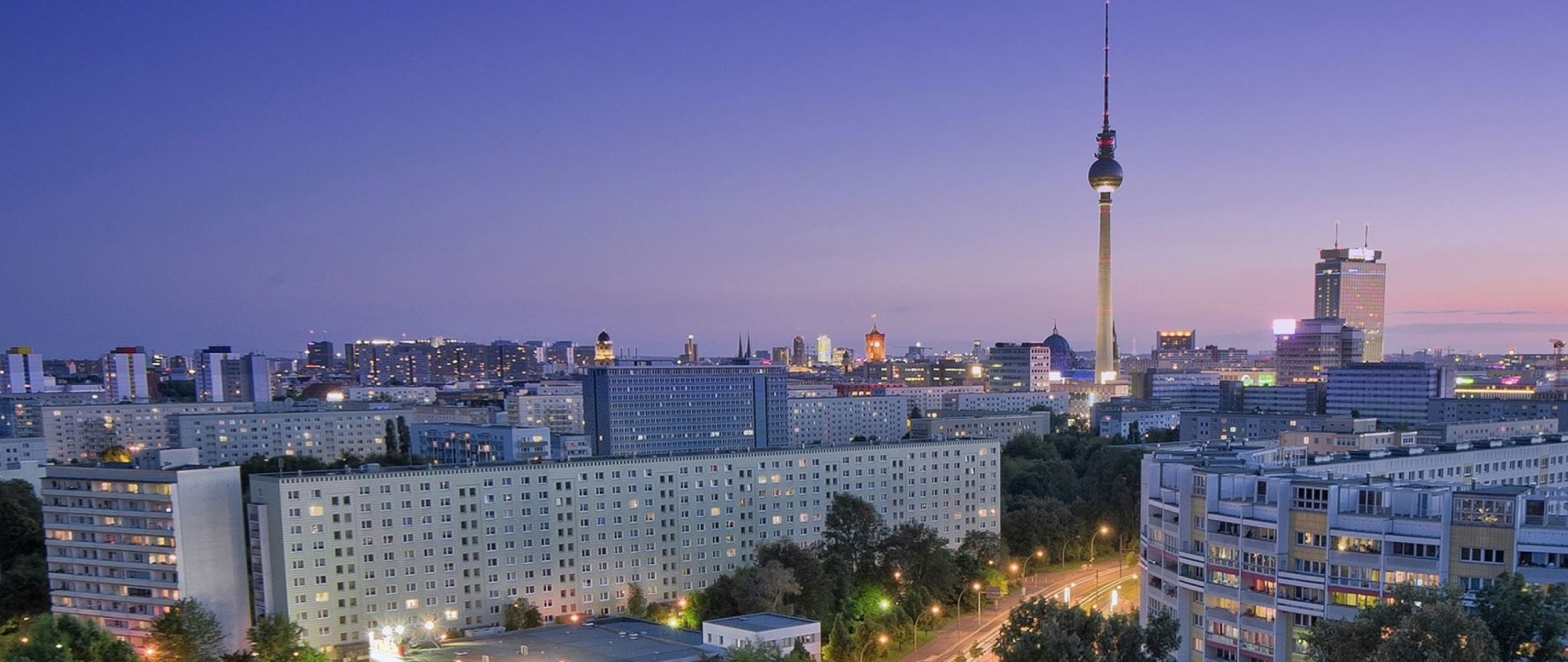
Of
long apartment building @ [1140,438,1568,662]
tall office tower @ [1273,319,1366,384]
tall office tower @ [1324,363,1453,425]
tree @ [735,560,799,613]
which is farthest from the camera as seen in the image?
tall office tower @ [1273,319,1366,384]

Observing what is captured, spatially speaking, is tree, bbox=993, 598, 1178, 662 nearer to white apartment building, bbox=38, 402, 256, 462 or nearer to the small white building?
the small white building

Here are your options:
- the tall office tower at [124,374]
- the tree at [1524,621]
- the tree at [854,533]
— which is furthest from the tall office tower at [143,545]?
the tall office tower at [124,374]

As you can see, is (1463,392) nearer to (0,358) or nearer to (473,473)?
(473,473)

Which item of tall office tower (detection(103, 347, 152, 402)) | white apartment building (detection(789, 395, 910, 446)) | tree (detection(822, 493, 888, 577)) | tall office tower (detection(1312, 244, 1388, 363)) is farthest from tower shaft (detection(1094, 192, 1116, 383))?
tall office tower (detection(103, 347, 152, 402))

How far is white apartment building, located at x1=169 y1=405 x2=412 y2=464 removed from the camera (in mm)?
85250

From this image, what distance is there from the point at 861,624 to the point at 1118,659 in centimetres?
1794

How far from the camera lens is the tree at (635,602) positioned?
4559 centimetres

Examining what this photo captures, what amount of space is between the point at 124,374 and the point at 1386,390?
15316 cm

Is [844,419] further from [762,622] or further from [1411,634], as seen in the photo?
[1411,634]

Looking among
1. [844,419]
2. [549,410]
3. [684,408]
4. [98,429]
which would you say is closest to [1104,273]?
[844,419]

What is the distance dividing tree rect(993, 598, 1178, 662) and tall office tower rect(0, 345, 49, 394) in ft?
488

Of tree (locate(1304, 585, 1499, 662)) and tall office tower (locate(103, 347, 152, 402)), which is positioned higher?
tree (locate(1304, 585, 1499, 662))

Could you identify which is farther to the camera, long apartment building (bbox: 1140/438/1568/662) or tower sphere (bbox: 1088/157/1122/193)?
tower sphere (bbox: 1088/157/1122/193)

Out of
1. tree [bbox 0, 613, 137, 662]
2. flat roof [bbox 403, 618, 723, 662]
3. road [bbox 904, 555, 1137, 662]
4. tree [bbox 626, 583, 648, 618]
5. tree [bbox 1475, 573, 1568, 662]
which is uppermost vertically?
tree [bbox 1475, 573, 1568, 662]
